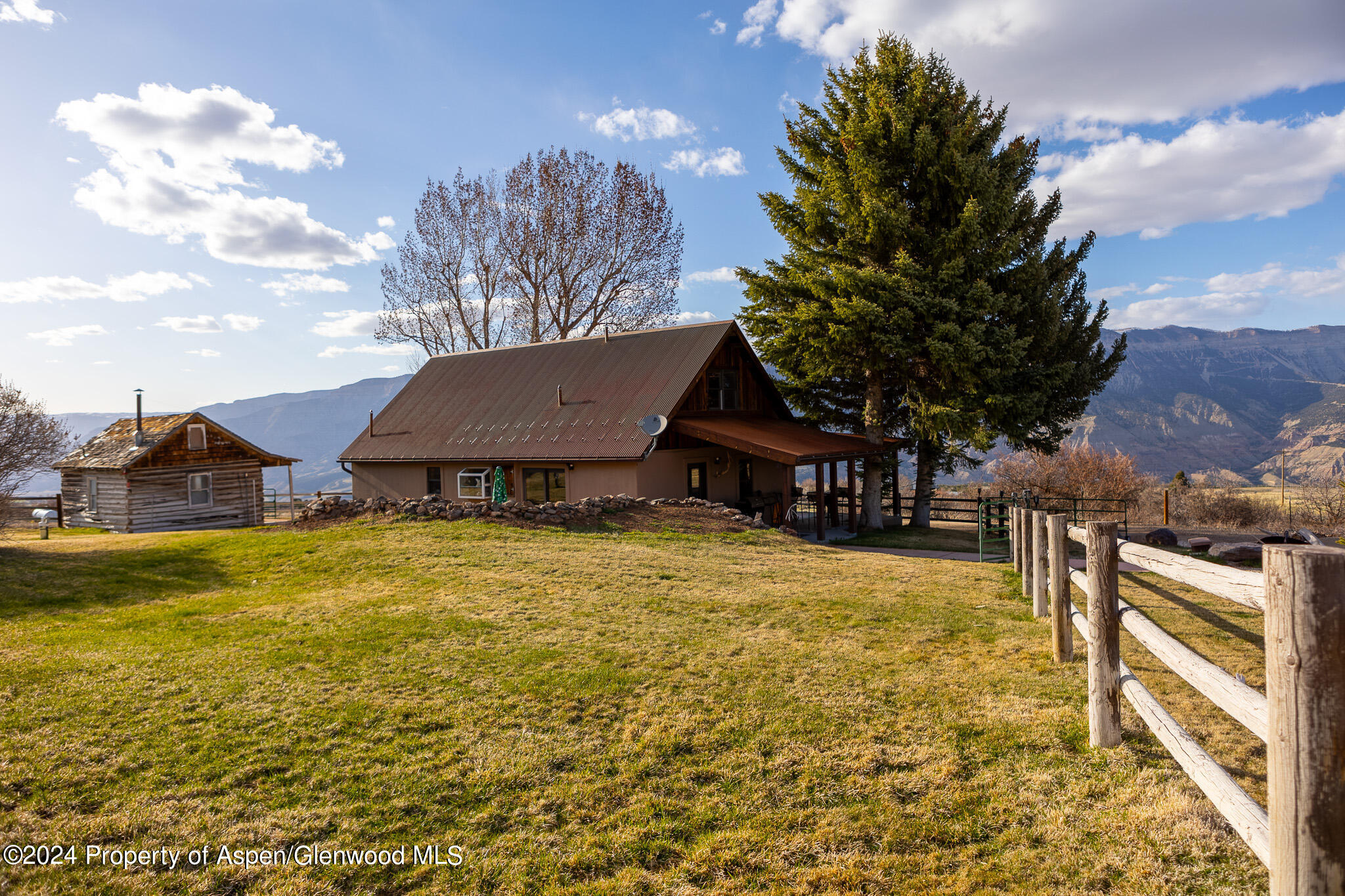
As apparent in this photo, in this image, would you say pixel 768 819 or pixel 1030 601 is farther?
pixel 1030 601

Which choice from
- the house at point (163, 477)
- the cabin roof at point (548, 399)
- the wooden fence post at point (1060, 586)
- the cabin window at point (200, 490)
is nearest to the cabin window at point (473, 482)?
the cabin roof at point (548, 399)

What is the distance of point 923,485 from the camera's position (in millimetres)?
27062

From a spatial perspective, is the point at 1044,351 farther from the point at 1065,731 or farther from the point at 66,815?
the point at 66,815

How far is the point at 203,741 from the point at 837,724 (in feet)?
16.5

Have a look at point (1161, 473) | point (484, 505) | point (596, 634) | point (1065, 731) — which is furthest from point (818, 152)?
point (1161, 473)

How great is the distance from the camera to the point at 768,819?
4367mm

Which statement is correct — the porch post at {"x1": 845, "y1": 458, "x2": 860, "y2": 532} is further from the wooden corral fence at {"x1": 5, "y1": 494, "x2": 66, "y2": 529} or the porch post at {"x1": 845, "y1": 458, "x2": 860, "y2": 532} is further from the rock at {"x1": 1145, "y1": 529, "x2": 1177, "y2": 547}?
the wooden corral fence at {"x1": 5, "y1": 494, "x2": 66, "y2": 529}

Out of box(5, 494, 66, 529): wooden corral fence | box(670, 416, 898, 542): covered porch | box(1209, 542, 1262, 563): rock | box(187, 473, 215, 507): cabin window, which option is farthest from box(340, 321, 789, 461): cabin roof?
box(1209, 542, 1262, 563): rock

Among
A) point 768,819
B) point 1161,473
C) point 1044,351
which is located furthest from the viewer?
point 1161,473

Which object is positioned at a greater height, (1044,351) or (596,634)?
(1044,351)

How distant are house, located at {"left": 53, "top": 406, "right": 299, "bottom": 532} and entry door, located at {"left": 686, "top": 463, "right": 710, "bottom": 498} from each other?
52.5ft

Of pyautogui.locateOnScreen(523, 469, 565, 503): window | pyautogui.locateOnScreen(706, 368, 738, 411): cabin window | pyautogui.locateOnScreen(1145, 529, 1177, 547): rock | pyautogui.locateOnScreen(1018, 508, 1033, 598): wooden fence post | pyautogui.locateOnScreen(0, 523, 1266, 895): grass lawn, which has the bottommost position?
pyautogui.locateOnScreen(1145, 529, 1177, 547): rock

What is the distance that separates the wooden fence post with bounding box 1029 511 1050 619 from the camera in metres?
8.47

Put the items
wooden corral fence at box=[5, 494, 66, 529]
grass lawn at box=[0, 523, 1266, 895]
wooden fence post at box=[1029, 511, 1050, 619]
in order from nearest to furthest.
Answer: grass lawn at box=[0, 523, 1266, 895] → wooden fence post at box=[1029, 511, 1050, 619] → wooden corral fence at box=[5, 494, 66, 529]
